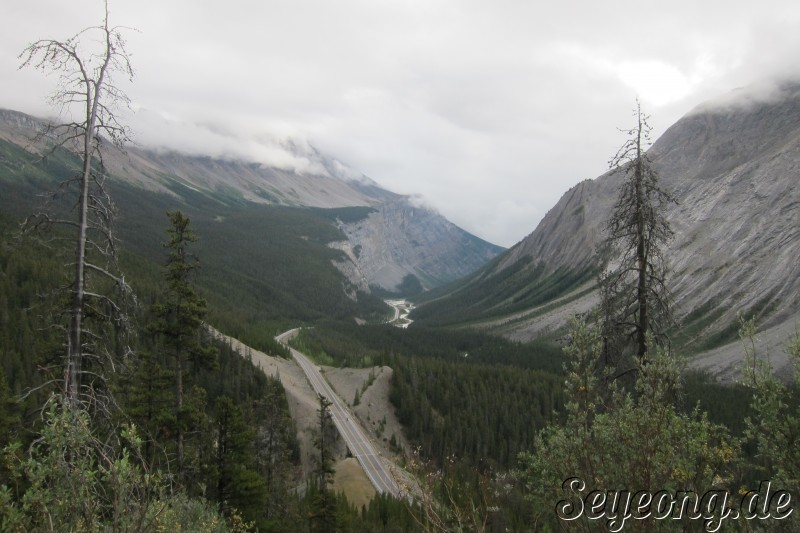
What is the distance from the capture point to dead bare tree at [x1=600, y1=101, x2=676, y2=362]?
49.6ft

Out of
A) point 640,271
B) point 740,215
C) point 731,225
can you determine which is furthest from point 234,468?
point 740,215

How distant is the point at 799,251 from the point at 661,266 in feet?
458

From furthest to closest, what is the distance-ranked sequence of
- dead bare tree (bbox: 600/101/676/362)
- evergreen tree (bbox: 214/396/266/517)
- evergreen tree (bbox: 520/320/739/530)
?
evergreen tree (bbox: 214/396/266/517) → dead bare tree (bbox: 600/101/676/362) → evergreen tree (bbox: 520/320/739/530)

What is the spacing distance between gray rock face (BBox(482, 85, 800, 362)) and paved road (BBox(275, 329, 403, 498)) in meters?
85.0

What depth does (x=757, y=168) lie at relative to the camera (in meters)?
149

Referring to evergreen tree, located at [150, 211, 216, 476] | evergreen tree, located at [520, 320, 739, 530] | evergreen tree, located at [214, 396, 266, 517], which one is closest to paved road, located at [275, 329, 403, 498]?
evergreen tree, located at [214, 396, 266, 517]

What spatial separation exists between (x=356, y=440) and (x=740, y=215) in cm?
13925

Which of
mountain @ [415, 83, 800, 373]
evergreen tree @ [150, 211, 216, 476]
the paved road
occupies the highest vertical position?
mountain @ [415, 83, 800, 373]

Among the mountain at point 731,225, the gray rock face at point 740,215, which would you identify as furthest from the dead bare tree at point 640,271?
the gray rock face at point 740,215

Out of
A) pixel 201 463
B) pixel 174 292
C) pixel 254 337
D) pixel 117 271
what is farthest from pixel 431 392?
pixel 117 271

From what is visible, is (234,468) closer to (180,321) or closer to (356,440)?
(180,321)

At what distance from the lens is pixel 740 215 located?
465ft

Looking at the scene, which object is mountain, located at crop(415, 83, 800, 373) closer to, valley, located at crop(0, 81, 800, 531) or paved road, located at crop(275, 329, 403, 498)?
valley, located at crop(0, 81, 800, 531)

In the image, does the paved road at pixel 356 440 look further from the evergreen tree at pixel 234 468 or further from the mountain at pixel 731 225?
the mountain at pixel 731 225
